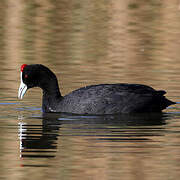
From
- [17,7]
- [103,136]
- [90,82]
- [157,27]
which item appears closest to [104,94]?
[103,136]

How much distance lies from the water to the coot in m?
0.20

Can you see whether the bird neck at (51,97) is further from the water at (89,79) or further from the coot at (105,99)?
the water at (89,79)

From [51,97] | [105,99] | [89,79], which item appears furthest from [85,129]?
[89,79]

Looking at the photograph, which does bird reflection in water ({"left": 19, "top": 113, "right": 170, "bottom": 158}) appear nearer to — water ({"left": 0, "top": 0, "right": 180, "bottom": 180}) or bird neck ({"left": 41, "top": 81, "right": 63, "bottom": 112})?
water ({"left": 0, "top": 0, "right": 180, "bottom": 180})

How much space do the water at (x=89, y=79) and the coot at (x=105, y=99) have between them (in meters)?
0.20

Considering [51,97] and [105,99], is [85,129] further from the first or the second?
[51,97]

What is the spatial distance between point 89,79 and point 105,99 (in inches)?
145

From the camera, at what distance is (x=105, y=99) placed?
47.0 feet

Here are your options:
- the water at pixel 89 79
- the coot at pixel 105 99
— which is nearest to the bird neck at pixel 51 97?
the coot at pixel 105 99

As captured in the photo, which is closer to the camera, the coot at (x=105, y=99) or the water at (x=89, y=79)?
the water at (x=89, y=79)

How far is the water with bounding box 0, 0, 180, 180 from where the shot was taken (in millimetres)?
10656

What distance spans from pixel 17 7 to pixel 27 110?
18.8 meters

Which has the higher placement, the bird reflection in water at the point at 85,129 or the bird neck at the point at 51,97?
the bird neck at the point at 51,97

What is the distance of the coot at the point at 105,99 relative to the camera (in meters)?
14.3
